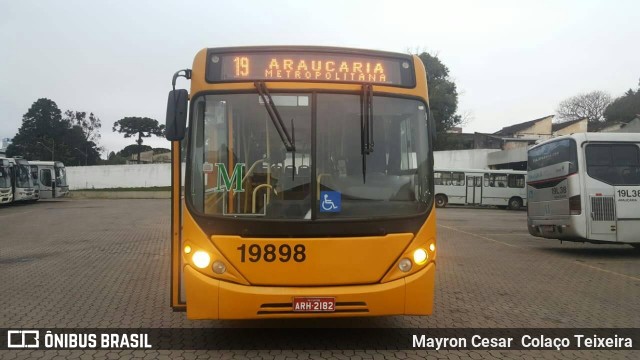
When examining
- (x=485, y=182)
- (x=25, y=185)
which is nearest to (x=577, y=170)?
(x=485, y=182)

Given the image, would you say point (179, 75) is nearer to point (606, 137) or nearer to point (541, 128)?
point (606, 137)

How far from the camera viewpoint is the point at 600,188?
1102 cm

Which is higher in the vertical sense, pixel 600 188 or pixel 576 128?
pixel 576 128

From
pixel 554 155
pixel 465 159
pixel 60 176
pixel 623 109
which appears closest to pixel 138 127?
pixel 60 176

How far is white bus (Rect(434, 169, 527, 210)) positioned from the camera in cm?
3353

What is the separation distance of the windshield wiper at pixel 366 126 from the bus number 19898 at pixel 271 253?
900 millimetres

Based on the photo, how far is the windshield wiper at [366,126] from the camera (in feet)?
15.8

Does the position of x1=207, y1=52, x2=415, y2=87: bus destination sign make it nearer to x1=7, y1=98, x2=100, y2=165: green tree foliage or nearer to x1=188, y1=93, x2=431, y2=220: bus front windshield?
x1=188, y1=93, x2=431, y2=220: bus front windshield

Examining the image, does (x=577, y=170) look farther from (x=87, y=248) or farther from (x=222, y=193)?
(x=87, y=248)

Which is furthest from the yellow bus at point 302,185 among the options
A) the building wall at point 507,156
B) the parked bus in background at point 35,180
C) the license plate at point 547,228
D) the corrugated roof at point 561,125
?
the corrugated roof at point 561,125

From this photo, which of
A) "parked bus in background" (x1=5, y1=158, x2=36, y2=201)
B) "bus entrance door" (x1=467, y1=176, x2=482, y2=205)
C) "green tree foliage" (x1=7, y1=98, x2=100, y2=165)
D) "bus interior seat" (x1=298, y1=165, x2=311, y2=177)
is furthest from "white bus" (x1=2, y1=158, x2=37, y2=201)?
"green tree foliage" (x1=7, y1=98, x2=100, y2=165)

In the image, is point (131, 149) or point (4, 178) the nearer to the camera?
point (4, 178)

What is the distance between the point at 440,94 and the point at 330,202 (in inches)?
1824

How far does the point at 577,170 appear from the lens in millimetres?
11078
